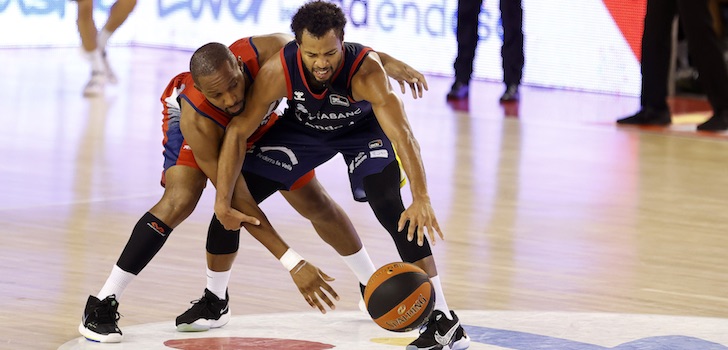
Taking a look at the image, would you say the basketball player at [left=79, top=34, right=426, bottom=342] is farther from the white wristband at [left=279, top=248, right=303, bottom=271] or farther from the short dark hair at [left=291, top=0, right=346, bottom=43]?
the short dark hair at [left=291, top=0, right=346, bottom=43]

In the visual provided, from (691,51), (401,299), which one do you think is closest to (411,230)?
(401,299)

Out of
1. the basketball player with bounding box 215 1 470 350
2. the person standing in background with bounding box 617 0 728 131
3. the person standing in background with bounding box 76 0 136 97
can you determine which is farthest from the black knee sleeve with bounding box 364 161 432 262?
the person standing in background with bounding box 76 0 136 97

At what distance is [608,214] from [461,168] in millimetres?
1513

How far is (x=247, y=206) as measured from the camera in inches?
183

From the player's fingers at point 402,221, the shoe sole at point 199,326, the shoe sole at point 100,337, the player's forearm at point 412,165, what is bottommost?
the shoe sole at point 199,326

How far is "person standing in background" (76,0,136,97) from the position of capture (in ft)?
36.1

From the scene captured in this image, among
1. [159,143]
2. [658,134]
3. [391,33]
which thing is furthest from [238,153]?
[391,33]

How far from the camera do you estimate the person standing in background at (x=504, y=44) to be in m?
11.5

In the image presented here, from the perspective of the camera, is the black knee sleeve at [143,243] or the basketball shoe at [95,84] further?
the basketball shoe at [95,84]

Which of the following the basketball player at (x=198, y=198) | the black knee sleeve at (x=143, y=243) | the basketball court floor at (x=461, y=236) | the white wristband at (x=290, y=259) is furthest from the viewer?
the basketball court floor at (x=461, y=236)

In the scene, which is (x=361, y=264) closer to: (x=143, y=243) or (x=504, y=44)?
(x=143, y=243)

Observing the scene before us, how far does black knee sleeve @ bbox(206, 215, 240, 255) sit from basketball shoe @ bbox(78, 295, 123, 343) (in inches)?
16.6

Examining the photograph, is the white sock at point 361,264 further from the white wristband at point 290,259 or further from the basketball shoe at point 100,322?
the basketball shoe at point 100,322

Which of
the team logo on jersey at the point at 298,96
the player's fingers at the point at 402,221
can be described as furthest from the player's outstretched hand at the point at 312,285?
the team logo on jersey at the point at 298,96
